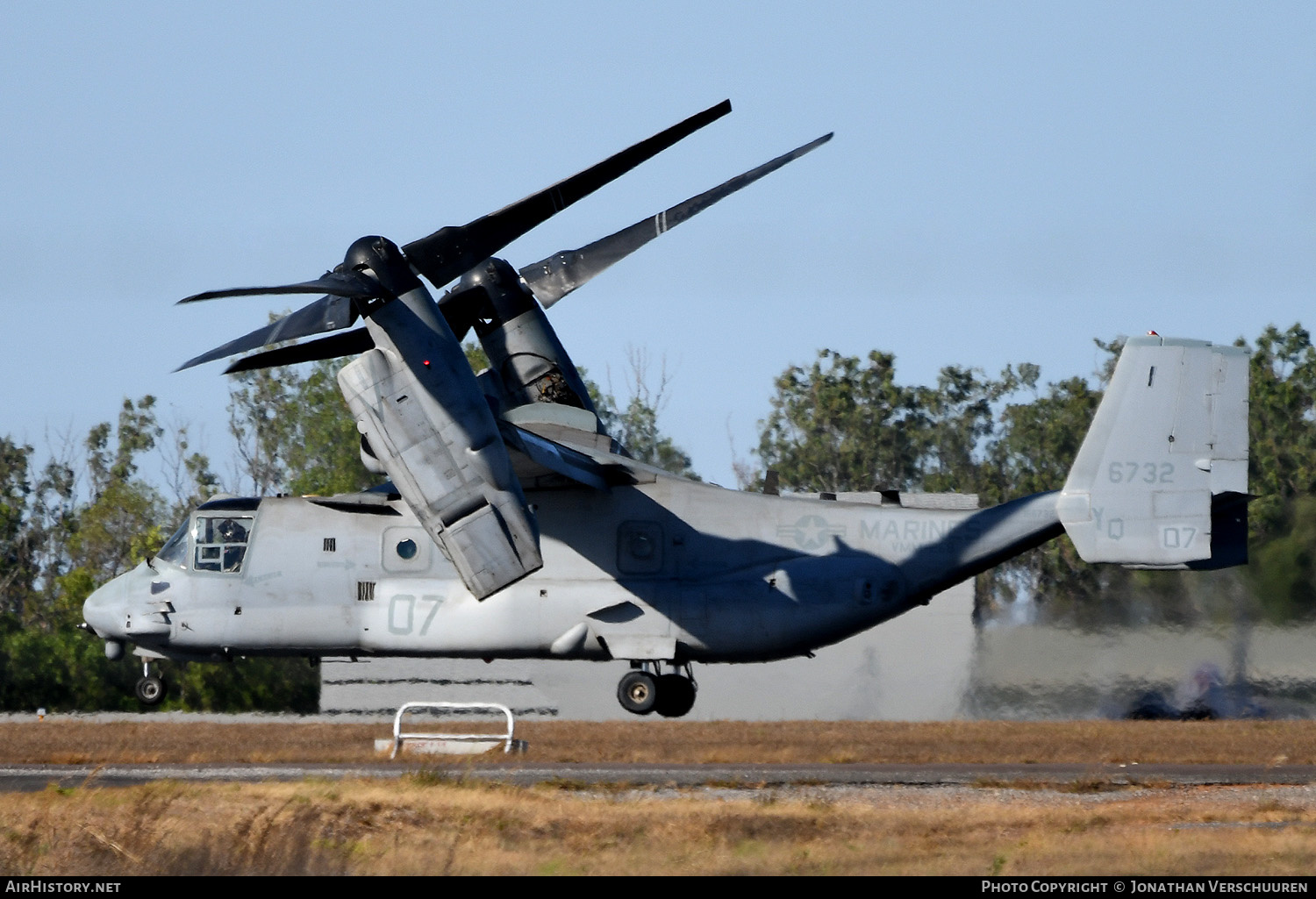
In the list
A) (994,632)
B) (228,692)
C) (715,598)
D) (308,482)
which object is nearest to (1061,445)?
(994,632)

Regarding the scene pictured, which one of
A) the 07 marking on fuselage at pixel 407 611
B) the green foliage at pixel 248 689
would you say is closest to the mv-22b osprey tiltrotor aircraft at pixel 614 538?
the 07 marking on fuselage at pixel 407 611

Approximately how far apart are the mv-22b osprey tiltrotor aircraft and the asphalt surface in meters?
1.48

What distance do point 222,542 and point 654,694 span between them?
652cm

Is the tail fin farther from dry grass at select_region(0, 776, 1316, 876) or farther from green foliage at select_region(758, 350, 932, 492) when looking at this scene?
green foliage at select_region(758, 350, 932, 492)

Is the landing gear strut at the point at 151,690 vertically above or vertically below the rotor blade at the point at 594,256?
below

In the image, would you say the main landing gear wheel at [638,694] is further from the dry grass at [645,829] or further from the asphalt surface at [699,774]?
the dry grass at [645,829]

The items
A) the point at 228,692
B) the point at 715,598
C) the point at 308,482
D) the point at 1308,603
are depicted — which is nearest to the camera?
the point at 715,598

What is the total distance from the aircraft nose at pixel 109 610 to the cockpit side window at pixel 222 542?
4.47 feet

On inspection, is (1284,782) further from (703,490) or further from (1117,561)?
(703,490)

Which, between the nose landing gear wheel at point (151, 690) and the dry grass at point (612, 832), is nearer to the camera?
the dry grass at point (612, 832)

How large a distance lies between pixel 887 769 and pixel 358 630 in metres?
7.57

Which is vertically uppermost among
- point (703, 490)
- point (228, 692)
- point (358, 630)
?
point (703, 490)

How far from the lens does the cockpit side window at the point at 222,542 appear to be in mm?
21766

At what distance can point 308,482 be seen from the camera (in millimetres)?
45438
